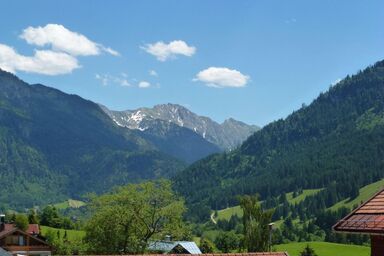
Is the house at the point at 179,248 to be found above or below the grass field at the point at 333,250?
above

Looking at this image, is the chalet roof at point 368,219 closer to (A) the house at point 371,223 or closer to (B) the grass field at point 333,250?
(A) the house at point 371,223

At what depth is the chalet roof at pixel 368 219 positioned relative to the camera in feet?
51.9

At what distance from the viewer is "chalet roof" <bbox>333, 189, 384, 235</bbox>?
15.8 metres

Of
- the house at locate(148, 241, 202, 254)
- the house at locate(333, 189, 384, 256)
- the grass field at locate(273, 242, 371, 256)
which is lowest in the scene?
the grass field at locate(273, 242, 371, 256)

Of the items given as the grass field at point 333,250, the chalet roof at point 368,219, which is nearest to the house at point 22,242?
the grass field at point 333,250

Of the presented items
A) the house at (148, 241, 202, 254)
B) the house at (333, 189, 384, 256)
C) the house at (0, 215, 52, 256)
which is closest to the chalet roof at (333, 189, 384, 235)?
the house at (333, 189, 384, 256)

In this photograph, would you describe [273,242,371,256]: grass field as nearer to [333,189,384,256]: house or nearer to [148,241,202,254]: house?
[148,241,202,254]: house

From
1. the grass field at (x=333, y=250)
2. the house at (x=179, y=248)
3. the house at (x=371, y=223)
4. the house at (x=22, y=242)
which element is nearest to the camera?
the house at (x=371, y=223)

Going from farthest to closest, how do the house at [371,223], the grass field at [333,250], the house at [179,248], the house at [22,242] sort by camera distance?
the grass field at [333,250], the house at [22,242], the house at [179,248], the house at [371,223]

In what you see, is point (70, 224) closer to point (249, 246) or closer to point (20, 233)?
point (20, 233)

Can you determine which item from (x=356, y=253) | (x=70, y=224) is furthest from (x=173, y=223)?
(x=70, y=224)

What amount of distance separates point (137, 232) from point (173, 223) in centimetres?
445

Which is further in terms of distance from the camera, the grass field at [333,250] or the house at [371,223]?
the grass field at [333,250]

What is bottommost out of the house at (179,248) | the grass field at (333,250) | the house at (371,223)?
the grass field at (333,250)
